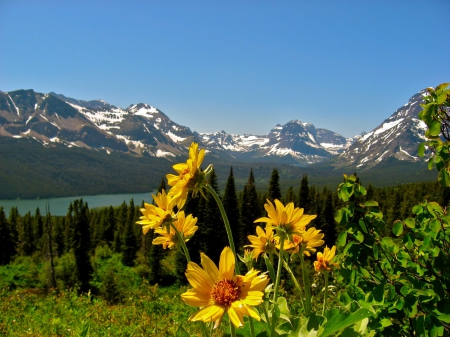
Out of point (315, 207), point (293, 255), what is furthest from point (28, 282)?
point (293, 255)

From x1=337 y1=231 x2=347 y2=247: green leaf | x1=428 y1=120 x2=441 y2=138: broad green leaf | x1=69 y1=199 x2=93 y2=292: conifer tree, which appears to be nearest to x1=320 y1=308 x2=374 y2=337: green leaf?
x1=337 y1=231 x2=347 y2=247: green leaf

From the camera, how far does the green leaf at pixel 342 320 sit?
1439 millimetres

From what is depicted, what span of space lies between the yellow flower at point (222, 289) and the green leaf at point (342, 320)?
38 cm

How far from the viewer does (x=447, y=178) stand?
2.31 meters

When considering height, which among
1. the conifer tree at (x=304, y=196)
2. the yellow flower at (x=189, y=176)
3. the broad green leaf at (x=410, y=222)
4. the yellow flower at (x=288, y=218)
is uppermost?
the yellow flower at (x=189, y=176)

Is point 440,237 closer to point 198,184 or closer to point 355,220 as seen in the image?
point 355,220

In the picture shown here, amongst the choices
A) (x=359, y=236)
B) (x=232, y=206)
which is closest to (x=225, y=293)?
(x=359, y=236)

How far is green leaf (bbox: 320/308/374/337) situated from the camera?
1439 mm

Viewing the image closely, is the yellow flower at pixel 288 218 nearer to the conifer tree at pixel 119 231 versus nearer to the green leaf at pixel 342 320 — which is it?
the green leaf at pixel 342 320

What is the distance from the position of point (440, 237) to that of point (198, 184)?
70.3 inches

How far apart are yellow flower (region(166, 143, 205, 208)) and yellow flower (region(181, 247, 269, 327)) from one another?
408mm

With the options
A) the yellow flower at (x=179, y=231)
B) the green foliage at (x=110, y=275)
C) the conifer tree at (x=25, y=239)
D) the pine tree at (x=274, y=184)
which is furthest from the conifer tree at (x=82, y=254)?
the yellow flower at (x=179, y=231)

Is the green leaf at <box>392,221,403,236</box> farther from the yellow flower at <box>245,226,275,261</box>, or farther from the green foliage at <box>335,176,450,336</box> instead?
the yellow flower at <box>245,226,275,261</box>

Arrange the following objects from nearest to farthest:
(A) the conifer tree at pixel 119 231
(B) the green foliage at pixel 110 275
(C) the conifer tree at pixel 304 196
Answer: (B) the green foliage at pixel 110 275, (C) the conifer tree at pixel 304 196, (A) the conifer tree at pixel 119 231
